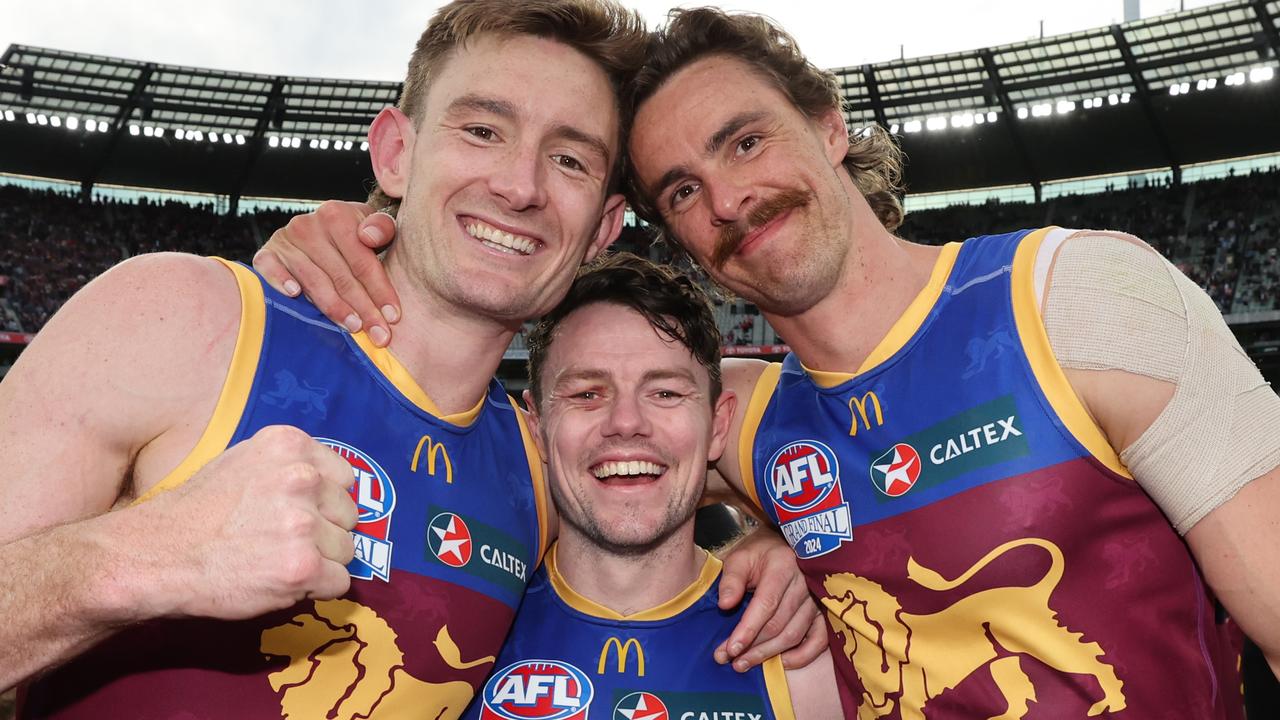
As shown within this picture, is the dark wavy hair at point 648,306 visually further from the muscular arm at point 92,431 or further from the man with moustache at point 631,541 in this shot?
the muscular arm at point 92,431

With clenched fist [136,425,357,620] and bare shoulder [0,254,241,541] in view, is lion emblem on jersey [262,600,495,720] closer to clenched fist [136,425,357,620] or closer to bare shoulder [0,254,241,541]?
bare shoulder [0,254,241,541]

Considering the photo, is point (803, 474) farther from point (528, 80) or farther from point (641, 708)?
point (528, 80)

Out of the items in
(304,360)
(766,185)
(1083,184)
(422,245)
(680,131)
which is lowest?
(304,360)

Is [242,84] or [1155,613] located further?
[242,84]

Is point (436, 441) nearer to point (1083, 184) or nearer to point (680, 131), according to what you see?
point (680, 131)

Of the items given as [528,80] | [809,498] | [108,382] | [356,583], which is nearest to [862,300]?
[809,498]

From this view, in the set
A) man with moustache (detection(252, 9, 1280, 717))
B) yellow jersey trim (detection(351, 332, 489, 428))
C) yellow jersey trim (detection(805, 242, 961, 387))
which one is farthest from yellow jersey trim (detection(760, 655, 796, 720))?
yellow jersey trim (detection(351, 332, 489, 428))

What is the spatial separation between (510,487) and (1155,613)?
6.50ft

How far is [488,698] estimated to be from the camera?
9.86 feet

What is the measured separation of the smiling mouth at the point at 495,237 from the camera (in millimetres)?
2795

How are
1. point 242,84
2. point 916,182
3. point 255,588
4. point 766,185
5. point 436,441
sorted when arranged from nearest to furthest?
1. point 255,588
2. point 436,441
3. point 766,185
4. point 242,84
5. point 916,182

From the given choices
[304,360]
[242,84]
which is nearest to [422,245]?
[304,360]

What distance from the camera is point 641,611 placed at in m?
3.29

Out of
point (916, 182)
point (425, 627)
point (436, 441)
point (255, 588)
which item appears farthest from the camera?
point (916, 182)
